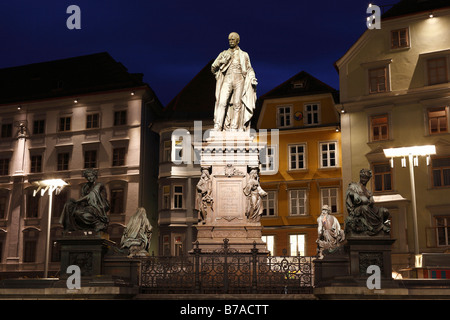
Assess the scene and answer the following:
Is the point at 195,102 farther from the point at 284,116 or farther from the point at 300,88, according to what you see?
the point at 300,88

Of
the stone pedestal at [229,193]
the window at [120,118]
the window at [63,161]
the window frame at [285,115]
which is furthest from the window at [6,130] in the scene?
the stone pedestal at [229,193]

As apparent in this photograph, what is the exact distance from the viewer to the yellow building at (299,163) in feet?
131

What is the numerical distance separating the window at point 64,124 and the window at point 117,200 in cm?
620

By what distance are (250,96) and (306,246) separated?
77.9ft

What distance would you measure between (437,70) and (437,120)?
9.21ft

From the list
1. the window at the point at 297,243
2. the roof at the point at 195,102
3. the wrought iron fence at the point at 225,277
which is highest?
the roof at the point at 195,102

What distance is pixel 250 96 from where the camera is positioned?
17031 millimetres

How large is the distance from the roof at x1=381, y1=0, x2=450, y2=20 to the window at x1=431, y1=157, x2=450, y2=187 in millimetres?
8643

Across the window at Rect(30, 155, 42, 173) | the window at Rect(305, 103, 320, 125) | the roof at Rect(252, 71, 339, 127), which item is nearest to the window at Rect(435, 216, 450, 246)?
the window at Rect(305, 103, 320, 125)

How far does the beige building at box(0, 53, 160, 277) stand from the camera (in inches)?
1636

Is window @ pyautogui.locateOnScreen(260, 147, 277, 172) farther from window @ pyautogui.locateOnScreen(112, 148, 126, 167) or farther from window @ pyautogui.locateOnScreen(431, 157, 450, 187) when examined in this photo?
window @ pyautogui.locateOnScreen(431, 157, 450, 187)

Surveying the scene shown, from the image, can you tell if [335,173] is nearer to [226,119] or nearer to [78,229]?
[226,119]

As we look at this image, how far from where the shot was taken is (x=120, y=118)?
1700 inches

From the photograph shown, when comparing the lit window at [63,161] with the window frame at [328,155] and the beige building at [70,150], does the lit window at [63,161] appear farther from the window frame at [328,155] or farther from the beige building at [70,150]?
the window frame at [328,155]
